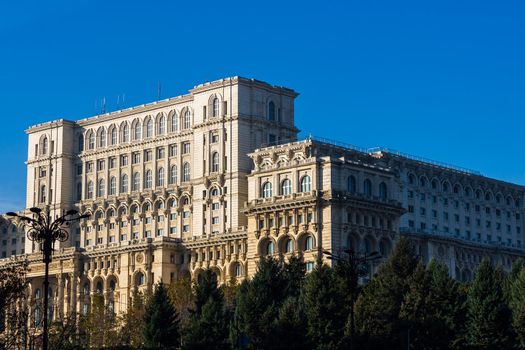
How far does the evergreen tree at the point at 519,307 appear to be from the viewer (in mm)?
116188

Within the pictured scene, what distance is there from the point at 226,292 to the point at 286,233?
41.1 feet

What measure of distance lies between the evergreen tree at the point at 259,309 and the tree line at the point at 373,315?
0.11 metres

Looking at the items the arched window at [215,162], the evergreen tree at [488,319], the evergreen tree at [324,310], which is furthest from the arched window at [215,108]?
the evergreen tree at [488,319]

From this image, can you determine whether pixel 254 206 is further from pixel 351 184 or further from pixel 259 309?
pixel 259 309

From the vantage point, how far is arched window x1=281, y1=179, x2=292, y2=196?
167800 millimetres

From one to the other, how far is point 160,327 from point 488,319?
37.3 m

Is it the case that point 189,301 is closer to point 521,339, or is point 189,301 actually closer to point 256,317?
point 256,317

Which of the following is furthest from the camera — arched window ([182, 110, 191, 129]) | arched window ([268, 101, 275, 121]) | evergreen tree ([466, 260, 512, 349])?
arched window ([182, 110, 191, 129])

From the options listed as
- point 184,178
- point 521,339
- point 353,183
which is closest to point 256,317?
point 521,339

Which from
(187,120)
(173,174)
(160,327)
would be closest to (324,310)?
(160,327)

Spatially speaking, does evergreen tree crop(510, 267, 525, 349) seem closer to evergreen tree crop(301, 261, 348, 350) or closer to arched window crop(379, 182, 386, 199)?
evergreen tree crop(301, 261, 348, 350)

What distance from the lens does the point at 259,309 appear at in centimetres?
12494

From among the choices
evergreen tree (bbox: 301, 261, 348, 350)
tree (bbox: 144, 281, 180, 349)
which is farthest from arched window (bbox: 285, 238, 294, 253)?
evergreen tree (bbox: 301, 261, 348, 350)

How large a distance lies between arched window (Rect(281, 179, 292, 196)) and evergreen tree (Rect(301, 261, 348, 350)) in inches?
1817
